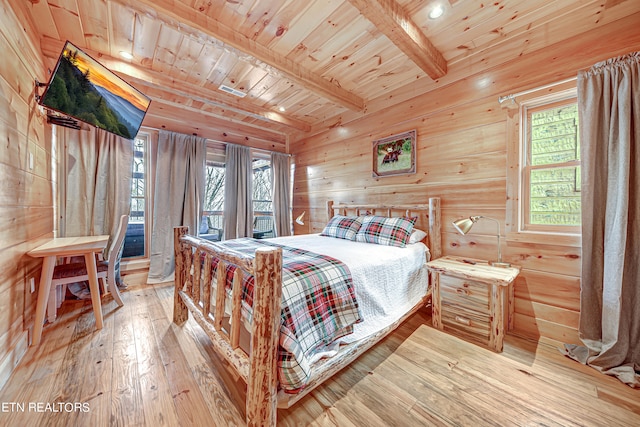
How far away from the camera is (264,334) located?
1063mm

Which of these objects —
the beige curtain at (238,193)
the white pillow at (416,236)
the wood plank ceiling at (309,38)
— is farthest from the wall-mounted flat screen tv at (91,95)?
Result: the white pillow at (416,236)

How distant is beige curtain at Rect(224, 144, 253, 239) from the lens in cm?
379

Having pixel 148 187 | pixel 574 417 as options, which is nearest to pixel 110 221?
pixel 148 187

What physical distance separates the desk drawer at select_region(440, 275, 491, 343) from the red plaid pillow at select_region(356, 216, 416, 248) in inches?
20.4

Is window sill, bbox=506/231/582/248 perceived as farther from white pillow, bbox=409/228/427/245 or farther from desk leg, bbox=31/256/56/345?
desk leg, bbox=31/256/56/345

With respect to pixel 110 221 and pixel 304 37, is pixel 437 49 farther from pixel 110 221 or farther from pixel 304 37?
pixel 110 221

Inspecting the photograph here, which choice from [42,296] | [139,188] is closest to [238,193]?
[139,188]

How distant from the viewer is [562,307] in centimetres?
185

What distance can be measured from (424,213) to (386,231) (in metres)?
0.55

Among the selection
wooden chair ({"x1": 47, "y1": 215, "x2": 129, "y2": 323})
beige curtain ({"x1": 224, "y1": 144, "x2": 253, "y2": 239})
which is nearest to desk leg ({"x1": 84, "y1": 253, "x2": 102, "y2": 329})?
wooden chair ({"x1": 47, "y1": 215, "x2": 129, "y2": 323})

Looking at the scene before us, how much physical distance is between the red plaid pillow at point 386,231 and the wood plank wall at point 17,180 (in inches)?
105

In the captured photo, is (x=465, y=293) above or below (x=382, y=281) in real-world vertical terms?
below

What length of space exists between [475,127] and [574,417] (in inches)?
84.8

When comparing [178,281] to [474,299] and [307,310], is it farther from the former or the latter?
[474,299]
